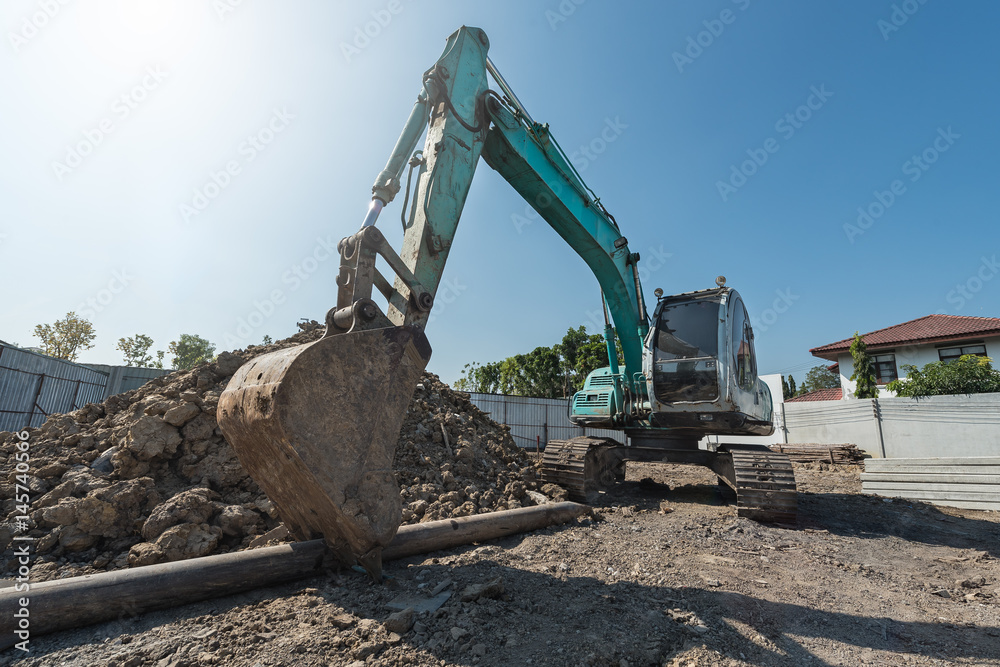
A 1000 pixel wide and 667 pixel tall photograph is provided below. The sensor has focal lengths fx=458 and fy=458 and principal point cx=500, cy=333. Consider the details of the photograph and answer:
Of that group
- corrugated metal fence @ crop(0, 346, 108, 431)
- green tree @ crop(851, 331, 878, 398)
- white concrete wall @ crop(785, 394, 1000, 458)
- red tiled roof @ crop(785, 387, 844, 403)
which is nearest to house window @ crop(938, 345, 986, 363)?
green tree @ crop(851, 331, 878, 398)

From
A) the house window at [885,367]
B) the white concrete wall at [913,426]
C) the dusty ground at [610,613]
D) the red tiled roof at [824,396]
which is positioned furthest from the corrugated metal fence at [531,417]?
the red tiled roof at [824,396]

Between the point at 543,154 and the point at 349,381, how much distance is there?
175 inches

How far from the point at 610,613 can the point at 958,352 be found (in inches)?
1070

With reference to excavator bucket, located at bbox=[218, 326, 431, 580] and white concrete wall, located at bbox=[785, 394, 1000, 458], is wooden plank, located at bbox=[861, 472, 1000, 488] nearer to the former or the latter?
white concrete wall, located at bbox=[785, 394, 1000, 458]

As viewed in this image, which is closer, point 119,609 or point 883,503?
point 119,609

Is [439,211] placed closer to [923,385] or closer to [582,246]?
[582,246]

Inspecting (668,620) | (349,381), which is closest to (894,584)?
(668,620)

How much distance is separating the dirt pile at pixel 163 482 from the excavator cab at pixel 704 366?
212cm

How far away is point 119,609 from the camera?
2355 mm

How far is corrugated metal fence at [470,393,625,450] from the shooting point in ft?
57.1

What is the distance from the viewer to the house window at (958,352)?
20.3 meters

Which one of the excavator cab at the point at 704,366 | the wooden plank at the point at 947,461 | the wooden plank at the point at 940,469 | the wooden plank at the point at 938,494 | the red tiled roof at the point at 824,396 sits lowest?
the wooden plank at the point at 938,494

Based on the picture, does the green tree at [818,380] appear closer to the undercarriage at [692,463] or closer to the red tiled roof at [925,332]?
the red tiled roof at [925,332]

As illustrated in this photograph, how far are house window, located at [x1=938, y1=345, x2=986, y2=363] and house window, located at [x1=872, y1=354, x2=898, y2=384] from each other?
176 cm
